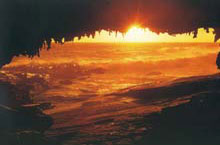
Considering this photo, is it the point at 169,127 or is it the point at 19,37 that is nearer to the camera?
the point at 19,37

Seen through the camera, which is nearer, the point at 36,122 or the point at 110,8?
the point at 110,8

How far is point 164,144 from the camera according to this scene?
16469mm

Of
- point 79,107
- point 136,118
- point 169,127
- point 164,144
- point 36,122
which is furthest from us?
point 79,107

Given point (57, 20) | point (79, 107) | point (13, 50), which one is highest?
point (57, 20)

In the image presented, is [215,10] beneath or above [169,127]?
above

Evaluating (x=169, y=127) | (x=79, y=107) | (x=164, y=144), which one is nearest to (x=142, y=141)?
(x=164, y=144)

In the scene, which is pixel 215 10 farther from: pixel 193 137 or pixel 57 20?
pixel 57 20

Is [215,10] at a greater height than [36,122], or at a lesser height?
greater

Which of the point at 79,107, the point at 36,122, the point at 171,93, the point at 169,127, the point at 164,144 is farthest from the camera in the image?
the point at 171,93

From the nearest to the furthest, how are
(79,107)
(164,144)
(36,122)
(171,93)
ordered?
(164,144)
(36,122)
(79,107)
(171,93)

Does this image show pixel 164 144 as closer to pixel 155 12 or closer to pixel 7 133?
pixel 155 12

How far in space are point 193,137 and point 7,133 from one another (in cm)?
947

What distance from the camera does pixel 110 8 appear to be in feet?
55.5

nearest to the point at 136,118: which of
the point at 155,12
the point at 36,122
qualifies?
the point at 36,122
